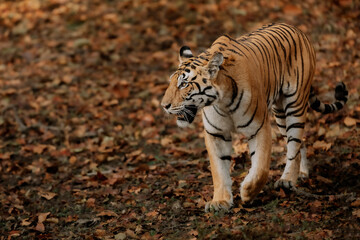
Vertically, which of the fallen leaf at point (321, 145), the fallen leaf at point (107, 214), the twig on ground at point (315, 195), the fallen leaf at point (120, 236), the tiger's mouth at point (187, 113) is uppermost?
the tiger's mouth at point (187, 113)

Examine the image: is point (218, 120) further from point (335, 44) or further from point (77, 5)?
point (77, 5)

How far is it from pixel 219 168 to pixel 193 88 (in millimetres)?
869

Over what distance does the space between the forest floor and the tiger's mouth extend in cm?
89

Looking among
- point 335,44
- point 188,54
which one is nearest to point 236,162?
point 188,54

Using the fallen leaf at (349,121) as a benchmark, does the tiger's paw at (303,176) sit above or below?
below

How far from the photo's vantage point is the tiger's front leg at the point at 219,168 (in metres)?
4.71

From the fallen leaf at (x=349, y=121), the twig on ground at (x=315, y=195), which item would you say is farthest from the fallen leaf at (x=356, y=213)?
the fallen leaf at (x=349, y=121)

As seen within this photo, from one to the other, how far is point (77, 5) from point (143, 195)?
7465mm

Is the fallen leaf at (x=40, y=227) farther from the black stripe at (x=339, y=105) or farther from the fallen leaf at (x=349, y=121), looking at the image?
the fallen leaf at (x=349, y=121)

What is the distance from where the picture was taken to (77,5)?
470 inches

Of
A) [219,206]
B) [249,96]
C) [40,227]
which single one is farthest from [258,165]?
[40,227]

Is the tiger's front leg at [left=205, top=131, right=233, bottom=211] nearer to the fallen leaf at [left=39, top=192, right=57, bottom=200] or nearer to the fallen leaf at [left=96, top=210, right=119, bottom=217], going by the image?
the fallen leaf at [left=96, top=210, right=119, bottom=217]

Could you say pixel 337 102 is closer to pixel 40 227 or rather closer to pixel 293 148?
pixel 293 148

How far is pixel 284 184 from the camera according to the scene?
5.07 metres
